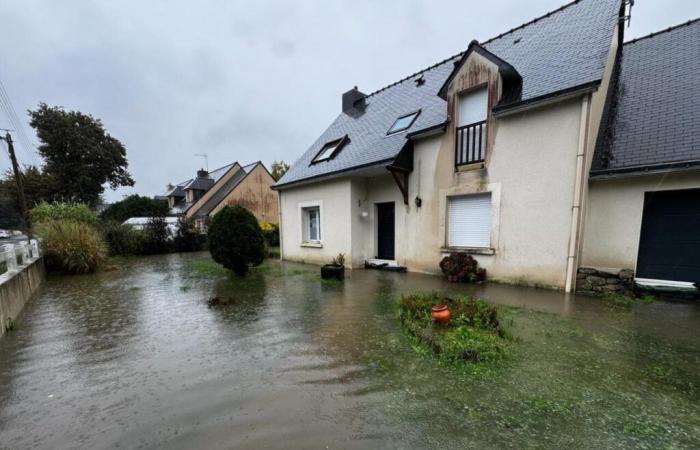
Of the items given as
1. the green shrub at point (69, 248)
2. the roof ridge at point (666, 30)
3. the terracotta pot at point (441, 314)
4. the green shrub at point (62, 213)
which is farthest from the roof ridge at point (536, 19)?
the green shrub at point (62, 213)

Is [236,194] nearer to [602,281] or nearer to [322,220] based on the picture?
[322,220]

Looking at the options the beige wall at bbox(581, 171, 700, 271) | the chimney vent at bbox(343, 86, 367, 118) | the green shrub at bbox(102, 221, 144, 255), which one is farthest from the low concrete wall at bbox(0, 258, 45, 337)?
the chimney vent at bbox(343, 86, 367, 118)

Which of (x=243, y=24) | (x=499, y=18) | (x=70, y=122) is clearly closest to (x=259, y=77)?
(x=243, y=24)

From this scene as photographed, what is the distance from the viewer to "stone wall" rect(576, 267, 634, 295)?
5328 mm

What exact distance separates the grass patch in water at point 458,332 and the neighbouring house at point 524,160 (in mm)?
3170

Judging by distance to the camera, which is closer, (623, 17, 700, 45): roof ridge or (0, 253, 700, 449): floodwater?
(0, 253, 700, 449): floodwater

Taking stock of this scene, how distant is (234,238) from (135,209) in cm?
3145

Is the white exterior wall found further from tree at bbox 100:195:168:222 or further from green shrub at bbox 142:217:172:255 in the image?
tree at bbox 100:195:168:222

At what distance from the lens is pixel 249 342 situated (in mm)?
3570

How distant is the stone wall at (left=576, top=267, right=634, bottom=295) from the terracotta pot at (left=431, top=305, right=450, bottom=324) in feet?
12.5

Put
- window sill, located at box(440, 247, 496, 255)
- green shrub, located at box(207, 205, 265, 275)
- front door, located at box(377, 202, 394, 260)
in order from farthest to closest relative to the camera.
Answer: front door, located at box(377, 202, 394, 260) → green shrub, located at box(207, 205, 265, 275) → window sill, located at box(440, 247, 496, 255)

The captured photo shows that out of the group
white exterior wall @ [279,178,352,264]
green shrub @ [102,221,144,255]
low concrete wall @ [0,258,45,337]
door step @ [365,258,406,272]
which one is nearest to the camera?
low concrete wall @ [0,258,45,337]

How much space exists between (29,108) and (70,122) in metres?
2.82

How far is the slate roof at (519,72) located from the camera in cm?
600
